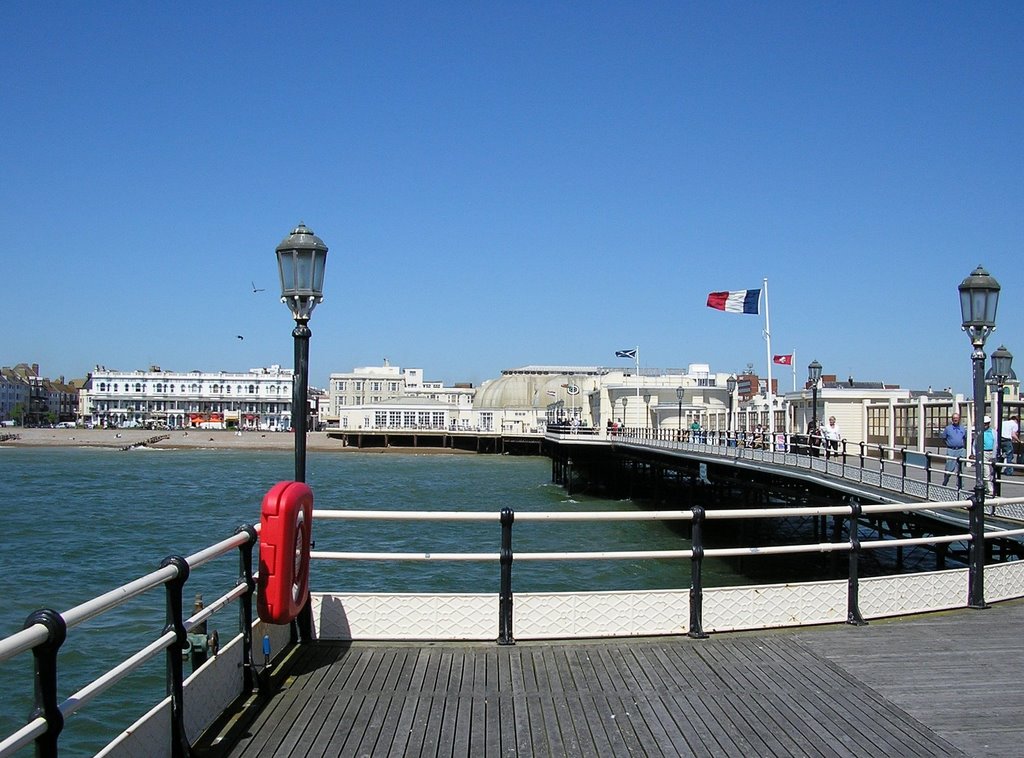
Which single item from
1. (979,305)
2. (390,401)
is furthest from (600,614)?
(390,401)

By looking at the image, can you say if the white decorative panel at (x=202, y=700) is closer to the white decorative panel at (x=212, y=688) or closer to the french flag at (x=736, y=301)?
the white decorative panel at (x=212, y=688)

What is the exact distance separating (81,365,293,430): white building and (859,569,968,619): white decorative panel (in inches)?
5717

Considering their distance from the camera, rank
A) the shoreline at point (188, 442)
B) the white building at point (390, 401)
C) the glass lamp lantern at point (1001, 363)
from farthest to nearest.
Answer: the white building at point (390, 401) → the shoreline at point (188, 442) → the glass lamp lantern at point (1001, 363)

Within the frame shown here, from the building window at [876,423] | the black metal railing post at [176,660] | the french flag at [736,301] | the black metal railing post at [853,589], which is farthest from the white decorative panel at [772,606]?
the french flag at [736,301]

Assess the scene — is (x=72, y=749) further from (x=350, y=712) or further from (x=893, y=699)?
(x=893, y=699)

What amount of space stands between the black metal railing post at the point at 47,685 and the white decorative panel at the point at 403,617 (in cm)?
306

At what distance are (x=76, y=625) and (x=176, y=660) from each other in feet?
2.71

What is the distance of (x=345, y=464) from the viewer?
79.6m

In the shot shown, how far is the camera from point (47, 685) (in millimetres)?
3547

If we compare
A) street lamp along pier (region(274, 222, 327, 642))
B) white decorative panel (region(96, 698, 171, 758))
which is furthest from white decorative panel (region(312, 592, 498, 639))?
white decorative panel (region(96, 698, 171, 758))

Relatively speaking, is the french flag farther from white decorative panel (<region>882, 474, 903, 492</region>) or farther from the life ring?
the life ring

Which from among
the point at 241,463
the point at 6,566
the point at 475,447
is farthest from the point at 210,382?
the point at 6,566

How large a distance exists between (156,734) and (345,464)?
76398 millimetres

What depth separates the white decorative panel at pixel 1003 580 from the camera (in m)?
8.37
